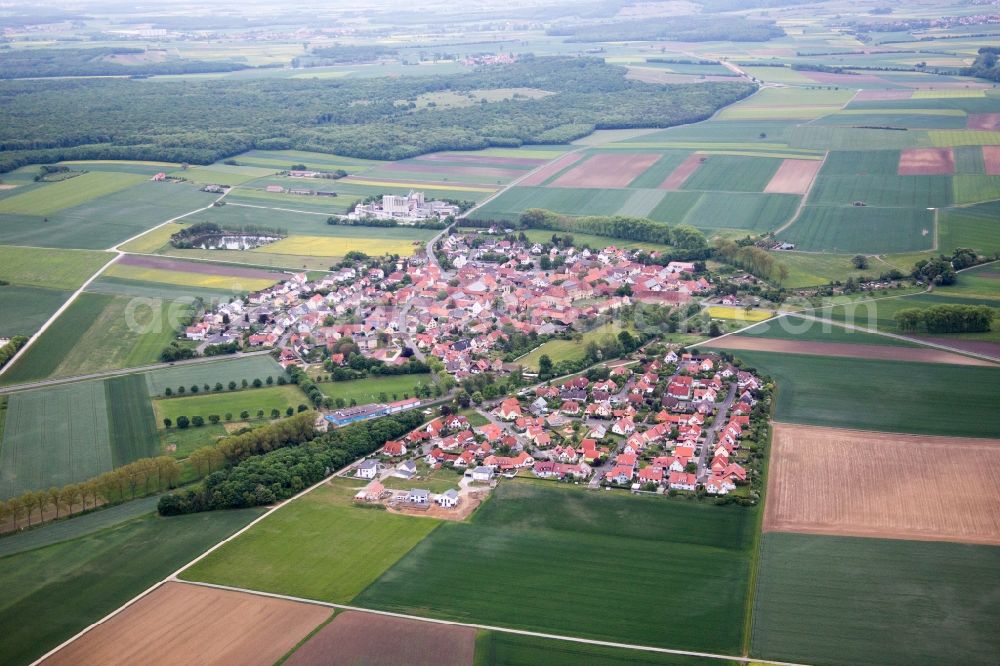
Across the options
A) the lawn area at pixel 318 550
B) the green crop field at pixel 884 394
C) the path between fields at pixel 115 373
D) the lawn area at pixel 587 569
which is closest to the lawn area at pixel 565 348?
the green crop field at pixel 884 394

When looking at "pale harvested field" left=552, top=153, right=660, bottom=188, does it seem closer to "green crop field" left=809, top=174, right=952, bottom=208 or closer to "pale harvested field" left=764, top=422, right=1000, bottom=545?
"green crop field" left=809, top=174, right=952, bottom=208

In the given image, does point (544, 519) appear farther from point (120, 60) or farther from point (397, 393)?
point (120, 60)

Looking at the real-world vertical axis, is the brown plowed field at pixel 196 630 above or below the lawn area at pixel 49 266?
below

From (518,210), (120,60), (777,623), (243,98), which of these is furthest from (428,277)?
(120,60)

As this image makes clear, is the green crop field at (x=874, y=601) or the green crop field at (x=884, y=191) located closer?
the green crop field at (x=874, y=601)

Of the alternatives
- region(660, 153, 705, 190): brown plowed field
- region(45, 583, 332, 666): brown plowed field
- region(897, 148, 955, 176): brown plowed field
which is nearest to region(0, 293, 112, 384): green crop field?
region(45, 583, 332, 666): brown plowed field

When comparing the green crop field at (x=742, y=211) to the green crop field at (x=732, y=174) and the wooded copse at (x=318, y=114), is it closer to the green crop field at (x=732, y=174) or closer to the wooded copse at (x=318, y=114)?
the green crop field at (x=732, y=174)

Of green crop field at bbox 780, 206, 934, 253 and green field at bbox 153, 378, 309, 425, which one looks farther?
green crop field at bbox 780, 206, 934, 253
